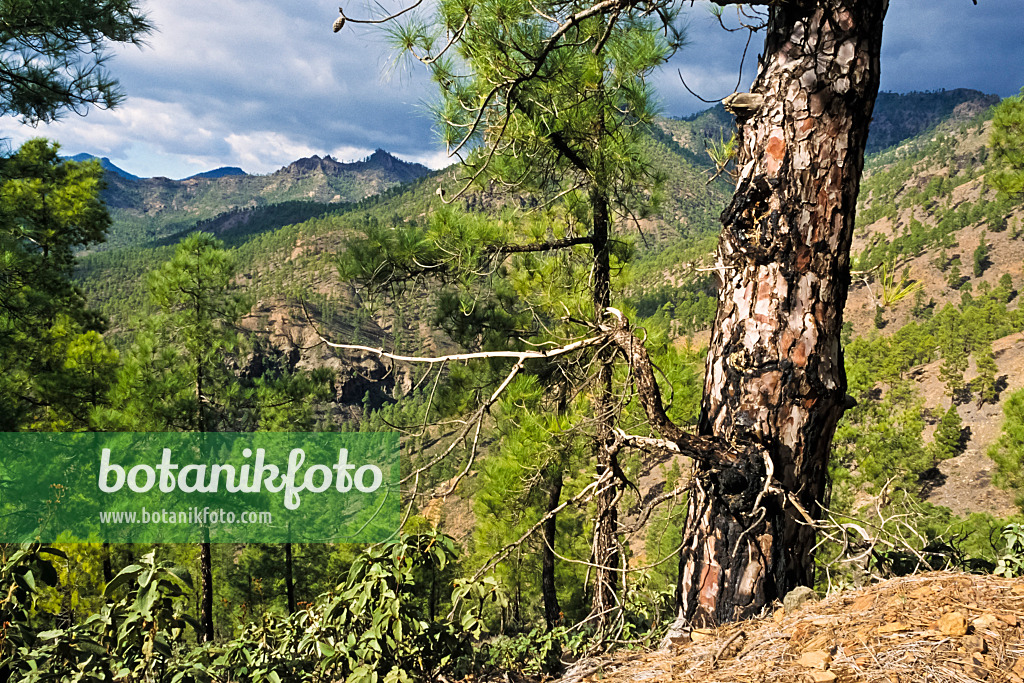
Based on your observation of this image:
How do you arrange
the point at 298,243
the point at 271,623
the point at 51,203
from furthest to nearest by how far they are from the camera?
the point at 298,243
the point at 51,203
the point at 271,623

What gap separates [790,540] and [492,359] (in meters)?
4.02

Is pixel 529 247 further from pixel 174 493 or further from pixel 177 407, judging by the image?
pixel 174 493

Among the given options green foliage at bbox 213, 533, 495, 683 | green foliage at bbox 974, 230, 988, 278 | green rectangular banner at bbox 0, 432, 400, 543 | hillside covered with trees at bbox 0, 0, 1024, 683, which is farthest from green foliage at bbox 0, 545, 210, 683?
green foliage at bbox 974, 230, 988, 278

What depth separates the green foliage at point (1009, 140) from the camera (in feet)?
26.5

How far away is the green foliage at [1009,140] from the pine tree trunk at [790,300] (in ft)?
27.0

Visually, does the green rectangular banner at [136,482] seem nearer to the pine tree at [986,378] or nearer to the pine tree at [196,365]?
the pine tree at [196,365]

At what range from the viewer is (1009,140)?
8.28 metres

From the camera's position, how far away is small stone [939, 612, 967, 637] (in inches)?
56.3

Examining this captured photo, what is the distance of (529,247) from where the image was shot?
195 inches

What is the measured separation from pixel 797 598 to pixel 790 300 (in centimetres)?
98

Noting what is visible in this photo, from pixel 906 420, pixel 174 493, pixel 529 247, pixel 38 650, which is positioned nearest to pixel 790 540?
pixel 38 650

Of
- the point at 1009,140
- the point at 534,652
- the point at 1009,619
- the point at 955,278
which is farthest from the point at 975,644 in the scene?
the point at 955,278

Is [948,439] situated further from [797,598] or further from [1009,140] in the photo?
[797,598]

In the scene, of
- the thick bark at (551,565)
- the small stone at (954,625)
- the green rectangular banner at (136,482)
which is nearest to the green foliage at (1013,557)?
the small stone at (954,625)
